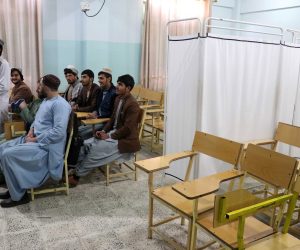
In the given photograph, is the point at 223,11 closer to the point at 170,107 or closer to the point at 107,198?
the point at 170,107

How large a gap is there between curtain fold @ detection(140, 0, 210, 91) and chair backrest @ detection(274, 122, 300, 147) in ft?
10.1

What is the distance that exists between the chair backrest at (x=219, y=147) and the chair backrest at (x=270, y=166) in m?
0.07

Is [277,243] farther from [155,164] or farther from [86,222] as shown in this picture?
[86,222]

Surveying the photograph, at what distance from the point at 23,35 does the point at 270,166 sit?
398 cm

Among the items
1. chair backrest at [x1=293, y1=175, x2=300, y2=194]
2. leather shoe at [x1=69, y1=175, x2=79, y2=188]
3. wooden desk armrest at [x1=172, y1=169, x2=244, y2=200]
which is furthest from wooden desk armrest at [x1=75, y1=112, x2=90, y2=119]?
chair backrest at [x1=293, y1=175, x2=300, y2=194]

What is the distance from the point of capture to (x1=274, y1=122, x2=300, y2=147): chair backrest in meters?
2.80

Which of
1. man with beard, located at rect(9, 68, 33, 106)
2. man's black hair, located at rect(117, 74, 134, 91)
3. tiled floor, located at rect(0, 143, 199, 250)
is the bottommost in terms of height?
tiled floor, located at rect(0, 143, 199, 250)

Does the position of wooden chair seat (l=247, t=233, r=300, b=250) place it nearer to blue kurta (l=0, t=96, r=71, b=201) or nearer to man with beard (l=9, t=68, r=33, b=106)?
blue kurta (l=0, t=96, r=71, b=201)

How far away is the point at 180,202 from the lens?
1.93m

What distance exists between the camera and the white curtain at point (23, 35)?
14.4ft

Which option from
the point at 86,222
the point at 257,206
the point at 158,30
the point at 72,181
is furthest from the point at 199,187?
the point at 158,30

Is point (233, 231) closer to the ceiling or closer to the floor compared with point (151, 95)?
closer to the floor

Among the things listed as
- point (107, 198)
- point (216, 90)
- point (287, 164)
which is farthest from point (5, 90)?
point (287, 164)

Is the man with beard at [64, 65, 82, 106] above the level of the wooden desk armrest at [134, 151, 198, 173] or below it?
above
